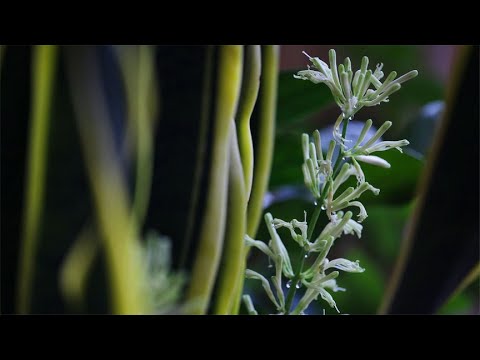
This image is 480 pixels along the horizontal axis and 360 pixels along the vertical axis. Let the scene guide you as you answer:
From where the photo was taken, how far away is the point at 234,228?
31cm

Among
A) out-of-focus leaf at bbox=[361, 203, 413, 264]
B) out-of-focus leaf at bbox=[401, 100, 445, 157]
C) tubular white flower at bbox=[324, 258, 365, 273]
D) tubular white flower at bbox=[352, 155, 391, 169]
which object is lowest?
out-of-focus leaf at bbox=[361, 203, 413, 264]

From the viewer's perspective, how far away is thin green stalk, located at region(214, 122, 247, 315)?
310 millimetres

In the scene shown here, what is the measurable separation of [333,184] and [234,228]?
60mm

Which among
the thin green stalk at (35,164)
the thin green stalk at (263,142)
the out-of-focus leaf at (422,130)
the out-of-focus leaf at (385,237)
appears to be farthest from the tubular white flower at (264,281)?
the out-of-focus leaf at (385,237)

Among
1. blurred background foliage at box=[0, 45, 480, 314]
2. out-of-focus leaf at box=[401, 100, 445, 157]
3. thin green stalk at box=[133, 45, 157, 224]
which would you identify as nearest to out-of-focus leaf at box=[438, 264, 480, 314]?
blurred background foliage at box=[0, 45, 480, 314]

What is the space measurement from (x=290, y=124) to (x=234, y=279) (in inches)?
7.0

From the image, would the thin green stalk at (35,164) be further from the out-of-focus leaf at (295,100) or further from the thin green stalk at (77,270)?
the out-of-focus leaf at (295,100)

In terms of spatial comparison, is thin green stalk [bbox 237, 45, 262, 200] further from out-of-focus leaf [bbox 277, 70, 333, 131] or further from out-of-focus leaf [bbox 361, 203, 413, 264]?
out-of-focus leaf [bbox 361, 203, 413, 264]

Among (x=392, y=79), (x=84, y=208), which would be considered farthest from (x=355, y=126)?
(x=84, y=208)

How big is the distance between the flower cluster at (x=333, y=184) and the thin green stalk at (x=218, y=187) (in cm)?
3

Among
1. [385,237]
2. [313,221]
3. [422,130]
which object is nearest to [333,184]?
[313,221]

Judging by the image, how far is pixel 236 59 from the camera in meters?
0.32

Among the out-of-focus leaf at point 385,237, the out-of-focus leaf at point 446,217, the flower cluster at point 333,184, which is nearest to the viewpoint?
the flower cluster at point 333,184

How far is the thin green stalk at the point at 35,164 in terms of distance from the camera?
330 millimetres
